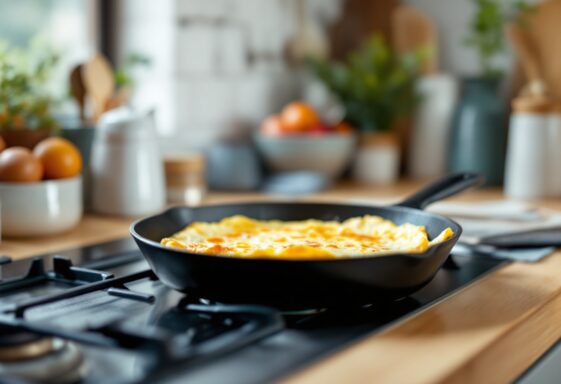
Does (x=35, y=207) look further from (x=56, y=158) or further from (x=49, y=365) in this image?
(x=49, y=365)

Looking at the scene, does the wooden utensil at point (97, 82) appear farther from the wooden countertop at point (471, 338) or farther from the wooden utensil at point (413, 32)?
the wooden utensil at point (413, 32)

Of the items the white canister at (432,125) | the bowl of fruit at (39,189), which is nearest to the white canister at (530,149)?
the white canister at (432,125)

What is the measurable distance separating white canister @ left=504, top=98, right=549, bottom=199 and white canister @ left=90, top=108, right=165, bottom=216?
84 cm

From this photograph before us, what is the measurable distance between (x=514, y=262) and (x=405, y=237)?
215mm

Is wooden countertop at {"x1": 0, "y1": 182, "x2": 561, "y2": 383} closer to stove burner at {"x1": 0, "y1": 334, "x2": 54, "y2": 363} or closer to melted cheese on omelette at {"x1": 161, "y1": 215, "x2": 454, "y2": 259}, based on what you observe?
melted cheese on omelette at {"x1": 161, "y1": 215, "x2": 454, "y2": 259}

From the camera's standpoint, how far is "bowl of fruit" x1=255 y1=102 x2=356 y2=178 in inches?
72.9

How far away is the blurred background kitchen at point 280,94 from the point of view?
58.5 inches

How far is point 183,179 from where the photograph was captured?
1.58 metres

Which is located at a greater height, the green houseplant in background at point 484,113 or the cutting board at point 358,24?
the cutting board at point 358,24

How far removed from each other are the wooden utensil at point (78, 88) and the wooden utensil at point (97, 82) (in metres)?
0.01

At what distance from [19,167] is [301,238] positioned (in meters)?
0.49

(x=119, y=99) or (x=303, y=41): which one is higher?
(x=303, y=41)

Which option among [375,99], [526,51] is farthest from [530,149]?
[375,99]

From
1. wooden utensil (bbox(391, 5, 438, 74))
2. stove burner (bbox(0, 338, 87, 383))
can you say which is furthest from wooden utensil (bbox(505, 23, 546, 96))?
stove burner (bbox(0, 338, 87, 383))
